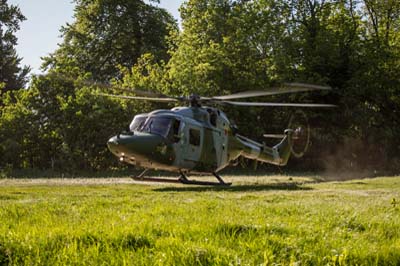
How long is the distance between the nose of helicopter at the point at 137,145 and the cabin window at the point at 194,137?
1.07m

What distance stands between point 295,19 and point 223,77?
6659mm

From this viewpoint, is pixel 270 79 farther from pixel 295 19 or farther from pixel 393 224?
pixel 393 224

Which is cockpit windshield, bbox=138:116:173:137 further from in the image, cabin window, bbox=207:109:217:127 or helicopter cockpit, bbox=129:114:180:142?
cabin window, bbox=207:109:217:127

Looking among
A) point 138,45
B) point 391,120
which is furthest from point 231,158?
point 138,45

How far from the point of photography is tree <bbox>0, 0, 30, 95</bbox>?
38.5 m

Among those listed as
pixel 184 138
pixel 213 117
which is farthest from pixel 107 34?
pixel 184 138

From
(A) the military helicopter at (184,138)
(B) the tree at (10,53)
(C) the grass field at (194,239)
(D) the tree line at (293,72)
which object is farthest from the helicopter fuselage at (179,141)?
(B) the tree at (10,53)

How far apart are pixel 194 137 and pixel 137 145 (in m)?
1.97

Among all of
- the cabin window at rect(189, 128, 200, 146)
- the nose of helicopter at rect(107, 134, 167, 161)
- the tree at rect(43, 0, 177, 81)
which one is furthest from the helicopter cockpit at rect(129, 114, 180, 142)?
the tree at rect(43, 0, 177, 81)

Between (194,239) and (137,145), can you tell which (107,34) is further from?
(194,239)

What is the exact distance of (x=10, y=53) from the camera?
147 ft

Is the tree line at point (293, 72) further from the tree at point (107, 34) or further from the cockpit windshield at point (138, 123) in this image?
the cockpit windshield at point (138, 123)

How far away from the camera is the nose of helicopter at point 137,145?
13219 mm

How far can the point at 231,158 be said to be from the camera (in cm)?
1627
